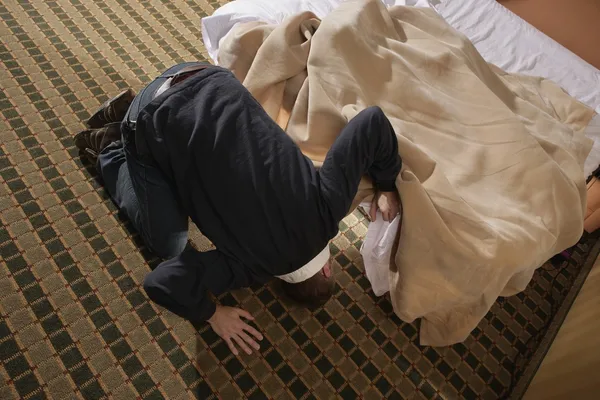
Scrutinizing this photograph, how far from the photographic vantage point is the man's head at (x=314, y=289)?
1101 mm

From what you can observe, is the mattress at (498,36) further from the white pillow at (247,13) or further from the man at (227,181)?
the man at (227,181)

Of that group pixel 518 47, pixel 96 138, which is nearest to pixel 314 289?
pixel 96 138

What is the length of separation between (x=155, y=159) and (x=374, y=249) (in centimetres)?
60

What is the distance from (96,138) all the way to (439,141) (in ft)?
3.09

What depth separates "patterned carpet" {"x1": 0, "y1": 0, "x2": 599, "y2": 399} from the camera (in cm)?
101

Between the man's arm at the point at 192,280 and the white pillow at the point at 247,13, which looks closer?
the man's arm at the point at 192,280

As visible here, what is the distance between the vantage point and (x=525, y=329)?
1282mm

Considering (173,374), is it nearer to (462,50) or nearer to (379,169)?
(379,169)

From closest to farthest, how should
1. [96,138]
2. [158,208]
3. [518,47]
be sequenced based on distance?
1. [158,208]
2. [96,138]
3. [518,47]

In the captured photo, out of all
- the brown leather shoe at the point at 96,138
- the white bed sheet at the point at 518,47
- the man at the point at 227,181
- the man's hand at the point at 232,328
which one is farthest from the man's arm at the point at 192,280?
the white bed sheet at the point at 518,47

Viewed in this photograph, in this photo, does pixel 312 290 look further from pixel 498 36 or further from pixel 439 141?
pixel 498 36

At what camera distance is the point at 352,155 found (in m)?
0.86

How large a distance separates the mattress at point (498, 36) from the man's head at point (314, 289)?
0.78 metres

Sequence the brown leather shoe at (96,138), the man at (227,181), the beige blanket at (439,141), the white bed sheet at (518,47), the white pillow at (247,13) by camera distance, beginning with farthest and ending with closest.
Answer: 1. the white bed sheet at (518,47)
2. the white pillow at (247,13)
3. the brown leather shoe at (96,138)
4. the beige blanket at (439,141)
5. the man at (227,181)
